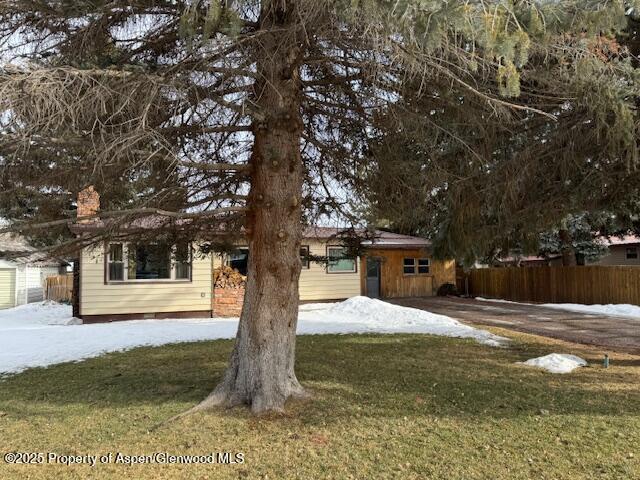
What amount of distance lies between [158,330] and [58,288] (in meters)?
13.6

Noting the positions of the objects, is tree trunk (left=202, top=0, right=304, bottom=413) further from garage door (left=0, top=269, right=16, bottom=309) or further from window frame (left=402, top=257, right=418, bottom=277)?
garage door (left=0, top=269, right=16, bottom=309)

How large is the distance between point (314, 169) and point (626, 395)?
4865 millimetres

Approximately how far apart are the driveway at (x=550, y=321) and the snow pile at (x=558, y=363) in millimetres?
2070

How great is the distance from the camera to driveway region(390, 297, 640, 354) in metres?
10.4

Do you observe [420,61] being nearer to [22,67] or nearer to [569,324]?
[22,67]

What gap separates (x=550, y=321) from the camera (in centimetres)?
1348

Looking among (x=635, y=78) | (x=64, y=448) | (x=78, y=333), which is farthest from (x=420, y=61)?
(x=78, y=333)

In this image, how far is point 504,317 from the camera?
1455 cm

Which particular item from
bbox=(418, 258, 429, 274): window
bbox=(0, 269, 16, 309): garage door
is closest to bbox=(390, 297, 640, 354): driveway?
bbox=(418, 258, 429, 274): window

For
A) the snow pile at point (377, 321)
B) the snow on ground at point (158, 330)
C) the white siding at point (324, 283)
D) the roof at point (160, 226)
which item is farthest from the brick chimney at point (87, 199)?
the white siding at point (324, 283)

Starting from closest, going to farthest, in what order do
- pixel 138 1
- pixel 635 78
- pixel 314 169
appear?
1. pixel 138 1
2. pixel 635 78
3. pixel 314 169

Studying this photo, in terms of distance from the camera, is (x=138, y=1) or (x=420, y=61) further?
(x=138, y=1)

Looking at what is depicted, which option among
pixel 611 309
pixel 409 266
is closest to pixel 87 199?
pixel 611 309

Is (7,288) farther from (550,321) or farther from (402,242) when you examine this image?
(550,321)
